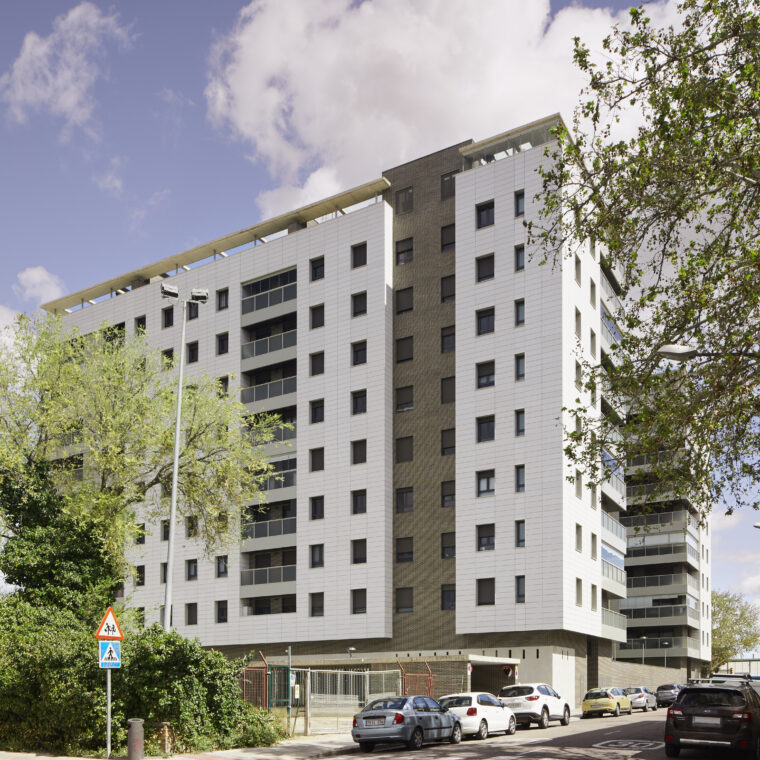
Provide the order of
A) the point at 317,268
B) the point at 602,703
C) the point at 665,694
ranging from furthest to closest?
the point at 317,268, the point at 665,694, the point at 602,703

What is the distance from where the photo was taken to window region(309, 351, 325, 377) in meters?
52.7

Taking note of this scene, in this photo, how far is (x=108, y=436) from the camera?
2908cm

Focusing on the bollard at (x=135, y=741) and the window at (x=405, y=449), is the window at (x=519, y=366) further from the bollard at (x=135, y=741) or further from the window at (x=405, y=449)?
the bollard at (x=135, y=741)

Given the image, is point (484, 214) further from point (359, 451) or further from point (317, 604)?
point (317, 604)

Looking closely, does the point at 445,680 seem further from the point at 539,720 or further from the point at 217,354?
the point at 217,354

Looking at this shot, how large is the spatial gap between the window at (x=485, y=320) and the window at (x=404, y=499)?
9.02 m

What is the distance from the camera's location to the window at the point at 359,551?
4875 cm

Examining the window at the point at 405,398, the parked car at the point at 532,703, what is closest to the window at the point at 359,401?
the window at the point at 405,398

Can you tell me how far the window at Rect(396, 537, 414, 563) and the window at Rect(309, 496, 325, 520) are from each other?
4.73m

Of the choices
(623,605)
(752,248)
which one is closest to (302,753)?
(752,248)

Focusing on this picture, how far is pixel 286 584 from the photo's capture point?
51188 millimetres

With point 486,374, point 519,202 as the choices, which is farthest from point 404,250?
point 486,374

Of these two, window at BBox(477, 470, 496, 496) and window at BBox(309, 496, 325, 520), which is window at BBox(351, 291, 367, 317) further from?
window at BBox(477, 470, 496, 496)

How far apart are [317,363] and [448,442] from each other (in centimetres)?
948
